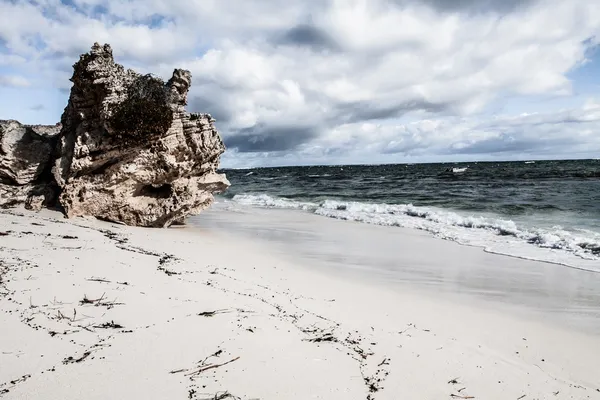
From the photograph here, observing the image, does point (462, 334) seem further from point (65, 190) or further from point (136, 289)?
point (65, 190)

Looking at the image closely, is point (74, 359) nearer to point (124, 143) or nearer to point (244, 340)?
point (244, 340)

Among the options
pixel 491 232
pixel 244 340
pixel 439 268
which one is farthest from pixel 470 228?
pixel 244 340

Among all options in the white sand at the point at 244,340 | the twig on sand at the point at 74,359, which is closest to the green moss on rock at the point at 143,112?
the white sand at the point at 244,340

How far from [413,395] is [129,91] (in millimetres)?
10486

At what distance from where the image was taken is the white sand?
3240mm

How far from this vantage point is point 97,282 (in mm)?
5164

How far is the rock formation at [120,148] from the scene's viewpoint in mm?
10484

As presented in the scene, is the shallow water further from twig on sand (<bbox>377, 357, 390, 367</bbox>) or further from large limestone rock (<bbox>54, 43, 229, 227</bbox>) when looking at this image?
twig on sand (<bbox>377, 357, 390, 367</bbox>)

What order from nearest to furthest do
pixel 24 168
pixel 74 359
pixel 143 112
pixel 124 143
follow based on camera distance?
pixel 74 359 → pixel 143 112 → pixel 124 143 → pixel 24 168

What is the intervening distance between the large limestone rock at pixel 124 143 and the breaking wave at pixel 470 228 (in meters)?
8.51

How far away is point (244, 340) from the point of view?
13.0ft

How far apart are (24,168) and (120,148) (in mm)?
3367

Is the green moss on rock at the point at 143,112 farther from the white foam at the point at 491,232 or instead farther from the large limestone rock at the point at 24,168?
the white foam at the point at 491,232

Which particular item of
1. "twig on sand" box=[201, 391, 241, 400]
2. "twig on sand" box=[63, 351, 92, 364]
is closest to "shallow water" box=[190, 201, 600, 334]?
"twig on sand" box=[201, 391, 241, 400]
